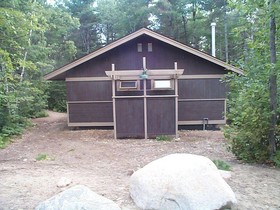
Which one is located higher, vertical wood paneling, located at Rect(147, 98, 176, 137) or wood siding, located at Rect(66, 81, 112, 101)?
wood siding, located at Rect(66, 81, 112, 101)

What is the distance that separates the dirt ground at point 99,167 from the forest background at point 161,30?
0.83 meters

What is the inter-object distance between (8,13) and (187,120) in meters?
8.07

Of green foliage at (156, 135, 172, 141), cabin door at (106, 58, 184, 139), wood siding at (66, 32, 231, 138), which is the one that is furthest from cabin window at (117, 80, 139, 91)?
green foliage at (156, 135, 172, 141)

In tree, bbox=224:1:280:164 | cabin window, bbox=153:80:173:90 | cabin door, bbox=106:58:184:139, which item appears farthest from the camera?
cabin window, bbox=153:80:173:90

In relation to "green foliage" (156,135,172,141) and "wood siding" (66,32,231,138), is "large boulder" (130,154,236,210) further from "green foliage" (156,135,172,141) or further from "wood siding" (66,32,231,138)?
"wood siding" (66,32,231,138)

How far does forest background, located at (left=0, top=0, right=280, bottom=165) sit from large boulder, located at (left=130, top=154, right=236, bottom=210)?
2734 millimetres

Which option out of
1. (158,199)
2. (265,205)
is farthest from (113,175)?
(265,205)

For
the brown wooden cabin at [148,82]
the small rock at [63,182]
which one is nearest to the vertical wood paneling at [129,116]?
the brown wooden cabin at [148,82]

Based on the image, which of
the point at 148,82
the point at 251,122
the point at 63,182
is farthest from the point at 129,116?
the point at 63,182

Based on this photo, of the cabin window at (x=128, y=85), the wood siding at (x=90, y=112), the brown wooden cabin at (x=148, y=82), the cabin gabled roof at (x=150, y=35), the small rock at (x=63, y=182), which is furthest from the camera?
the wood siding at (x=90, y=112)

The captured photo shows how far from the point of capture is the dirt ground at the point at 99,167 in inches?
147

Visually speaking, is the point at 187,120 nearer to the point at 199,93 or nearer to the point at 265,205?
the point at 199,93

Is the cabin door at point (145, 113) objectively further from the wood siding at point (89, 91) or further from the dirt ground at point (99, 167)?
the wood siding at point (89, 91)

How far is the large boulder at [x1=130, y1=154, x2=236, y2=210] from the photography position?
10.2 feet
